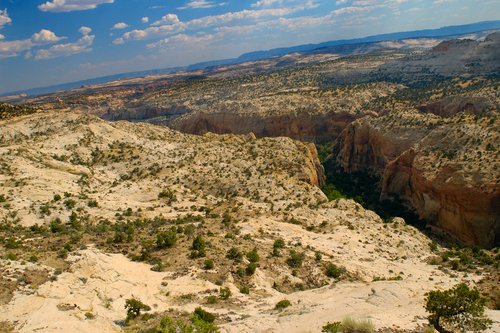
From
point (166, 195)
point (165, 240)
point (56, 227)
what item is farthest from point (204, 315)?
point (166, 195)

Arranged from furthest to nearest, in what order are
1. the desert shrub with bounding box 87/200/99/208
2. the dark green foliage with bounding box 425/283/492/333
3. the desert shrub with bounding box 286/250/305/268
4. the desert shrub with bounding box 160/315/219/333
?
the desert shrub with bounding box 87/200/99/208, the desert shrub with bounding box 286/250/305/268, the dark green foliage with bounding box 425/283/492/333, the desert shrub with bounding box 160/315/219/333

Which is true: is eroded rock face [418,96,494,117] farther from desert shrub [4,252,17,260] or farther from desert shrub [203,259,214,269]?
desert shrub [4,252,17,260]

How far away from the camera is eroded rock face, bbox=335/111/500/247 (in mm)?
31578

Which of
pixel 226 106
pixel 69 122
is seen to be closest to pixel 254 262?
pixel 69 122

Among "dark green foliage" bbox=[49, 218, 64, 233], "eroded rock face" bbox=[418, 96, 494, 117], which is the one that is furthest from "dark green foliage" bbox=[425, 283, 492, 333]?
"eroded rock face" bbox=[418, 96, 494, 117]

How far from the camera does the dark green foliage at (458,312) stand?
41.0ft

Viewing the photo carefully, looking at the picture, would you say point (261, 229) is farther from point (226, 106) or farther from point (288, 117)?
point (226, 106)

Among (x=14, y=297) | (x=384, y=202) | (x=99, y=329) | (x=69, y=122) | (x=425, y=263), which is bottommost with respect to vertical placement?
(x=384, y=202)

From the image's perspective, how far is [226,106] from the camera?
296 feet

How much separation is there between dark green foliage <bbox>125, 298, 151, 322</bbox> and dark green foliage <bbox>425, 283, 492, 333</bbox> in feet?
33.3

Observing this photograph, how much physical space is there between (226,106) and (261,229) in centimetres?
6759

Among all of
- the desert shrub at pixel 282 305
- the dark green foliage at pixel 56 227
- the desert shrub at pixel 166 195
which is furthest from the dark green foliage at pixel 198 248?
the desert shrub at pixel 166 195

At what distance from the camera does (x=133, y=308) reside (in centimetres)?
1462

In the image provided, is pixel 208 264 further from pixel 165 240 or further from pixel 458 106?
Answer: pixel 458 106
